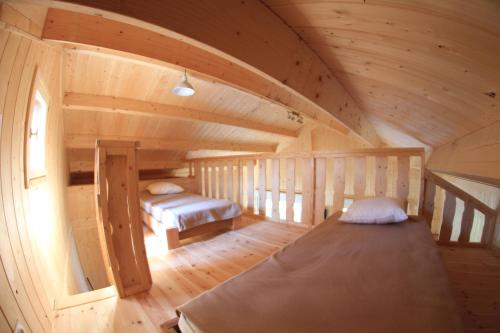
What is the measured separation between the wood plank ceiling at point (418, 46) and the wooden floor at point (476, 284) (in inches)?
36.8

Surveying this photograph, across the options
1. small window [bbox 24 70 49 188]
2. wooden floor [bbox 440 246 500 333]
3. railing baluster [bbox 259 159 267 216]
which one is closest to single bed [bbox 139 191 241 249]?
railing baluster [bbox 259 159 267 216]

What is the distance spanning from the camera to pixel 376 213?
1.61m

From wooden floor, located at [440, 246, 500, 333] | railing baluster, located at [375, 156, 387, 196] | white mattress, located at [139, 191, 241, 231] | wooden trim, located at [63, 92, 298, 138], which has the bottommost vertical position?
wooden floor, located at [440, 246, 500, 333]

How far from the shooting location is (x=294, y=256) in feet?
3.76

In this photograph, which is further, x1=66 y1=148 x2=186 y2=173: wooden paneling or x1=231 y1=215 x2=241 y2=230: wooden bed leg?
x1=66 y1=148 x2=186 y2=173: wooden paneling

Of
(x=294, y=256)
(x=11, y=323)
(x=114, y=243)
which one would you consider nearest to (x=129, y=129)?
(x=114, y=243)

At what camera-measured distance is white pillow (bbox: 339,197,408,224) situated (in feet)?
5.21

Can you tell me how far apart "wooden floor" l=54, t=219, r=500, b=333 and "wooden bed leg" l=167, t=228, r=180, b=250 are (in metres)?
0.07

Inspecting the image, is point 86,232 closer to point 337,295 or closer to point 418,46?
point 337,295

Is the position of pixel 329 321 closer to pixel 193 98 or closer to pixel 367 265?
pixel 367 265

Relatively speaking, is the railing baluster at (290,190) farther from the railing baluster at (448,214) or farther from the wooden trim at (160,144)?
the wooden trim at (160,144)

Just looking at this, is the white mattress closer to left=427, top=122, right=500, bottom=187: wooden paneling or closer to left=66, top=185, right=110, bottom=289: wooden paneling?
left=66, top=185, right=110, bottom=289: wooden paneling

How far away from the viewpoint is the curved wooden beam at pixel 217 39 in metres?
0.73

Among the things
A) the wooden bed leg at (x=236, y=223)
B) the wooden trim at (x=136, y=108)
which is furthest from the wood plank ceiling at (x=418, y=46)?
the wooden trim at (x=136, y=108)
